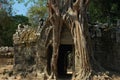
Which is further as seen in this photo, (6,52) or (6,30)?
(6,30)

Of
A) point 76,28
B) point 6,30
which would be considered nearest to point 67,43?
point 76,28

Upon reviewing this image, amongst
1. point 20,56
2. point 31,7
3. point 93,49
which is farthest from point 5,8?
point 93,49

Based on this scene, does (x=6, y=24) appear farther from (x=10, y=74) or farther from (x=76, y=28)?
(x=76, y=28)

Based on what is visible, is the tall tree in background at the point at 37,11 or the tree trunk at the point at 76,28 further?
the tall tree in background at the point at 37,11

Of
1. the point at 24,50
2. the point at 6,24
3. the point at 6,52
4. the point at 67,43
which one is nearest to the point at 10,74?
the point at 24,50

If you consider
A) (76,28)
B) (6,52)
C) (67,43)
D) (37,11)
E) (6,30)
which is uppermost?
(37,11)

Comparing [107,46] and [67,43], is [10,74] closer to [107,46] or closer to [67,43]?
[67,43]

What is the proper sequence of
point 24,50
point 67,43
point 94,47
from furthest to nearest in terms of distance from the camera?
point 24,50 → point 94,47 → point 67,43

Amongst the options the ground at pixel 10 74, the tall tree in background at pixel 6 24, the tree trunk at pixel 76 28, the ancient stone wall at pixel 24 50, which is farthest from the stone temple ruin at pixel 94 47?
the tall tree in background at pixel 6 24

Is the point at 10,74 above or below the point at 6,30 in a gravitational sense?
below

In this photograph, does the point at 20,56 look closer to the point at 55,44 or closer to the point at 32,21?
the point at 55,44

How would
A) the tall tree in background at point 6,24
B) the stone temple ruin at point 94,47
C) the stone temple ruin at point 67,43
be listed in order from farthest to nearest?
the tall tree in background at point 6,24
the stone temple ruin at point 94,47
the stone temple ruin at point 67,43

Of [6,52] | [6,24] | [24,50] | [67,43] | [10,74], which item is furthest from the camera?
[6,24]

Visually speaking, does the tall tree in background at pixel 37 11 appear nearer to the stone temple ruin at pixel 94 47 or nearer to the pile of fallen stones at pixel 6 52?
the pile of fallen stones at pixel 6 52
